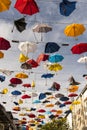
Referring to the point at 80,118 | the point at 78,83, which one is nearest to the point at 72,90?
the point at 78,83

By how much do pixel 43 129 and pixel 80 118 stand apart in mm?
8211

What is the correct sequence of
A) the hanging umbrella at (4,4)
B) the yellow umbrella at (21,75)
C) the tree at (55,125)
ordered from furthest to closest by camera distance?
the tree at (55,125), the yellow umbrella at (21,75), the hanging umbrella at (4,4)

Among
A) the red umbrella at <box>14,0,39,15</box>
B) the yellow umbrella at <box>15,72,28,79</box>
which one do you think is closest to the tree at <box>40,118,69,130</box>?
the yellow umbrella at <box>15,72,28,79</box>

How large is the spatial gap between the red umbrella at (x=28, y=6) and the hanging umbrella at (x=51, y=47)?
4385mm

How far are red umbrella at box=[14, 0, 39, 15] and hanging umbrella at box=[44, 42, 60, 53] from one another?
4385 millimetres

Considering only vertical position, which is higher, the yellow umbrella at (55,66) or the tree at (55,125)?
the tree at (55,125)

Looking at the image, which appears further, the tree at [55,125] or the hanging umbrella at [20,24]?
the tree at [55,125]

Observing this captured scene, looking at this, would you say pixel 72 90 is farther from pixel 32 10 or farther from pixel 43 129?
pixel 43 129

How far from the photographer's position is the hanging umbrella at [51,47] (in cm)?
1884

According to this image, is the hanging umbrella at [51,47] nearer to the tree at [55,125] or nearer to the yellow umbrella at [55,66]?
the yellow umbrella at [55,66]

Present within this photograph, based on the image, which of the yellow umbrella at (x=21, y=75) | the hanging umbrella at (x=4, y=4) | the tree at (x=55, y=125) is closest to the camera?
the hanging umbrella at (x=4, y=4)

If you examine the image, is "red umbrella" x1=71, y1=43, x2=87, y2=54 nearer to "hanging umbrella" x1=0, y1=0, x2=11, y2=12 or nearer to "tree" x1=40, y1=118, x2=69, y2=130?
"hanging umbrella" x1=0, y1=0, x2=11, y2=12

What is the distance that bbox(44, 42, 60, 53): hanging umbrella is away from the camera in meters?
18.8

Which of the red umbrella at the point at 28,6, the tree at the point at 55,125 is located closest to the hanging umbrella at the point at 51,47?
the red umbrella at the point at 28,6
